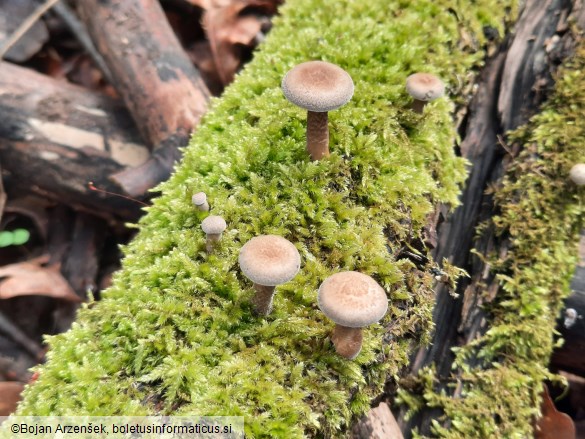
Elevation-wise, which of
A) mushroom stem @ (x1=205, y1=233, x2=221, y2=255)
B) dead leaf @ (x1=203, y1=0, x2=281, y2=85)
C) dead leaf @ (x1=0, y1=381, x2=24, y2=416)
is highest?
dead leaf @ (x1=203, y1=0, x2=281, y2=85)

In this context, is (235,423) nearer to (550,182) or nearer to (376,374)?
(376,374)

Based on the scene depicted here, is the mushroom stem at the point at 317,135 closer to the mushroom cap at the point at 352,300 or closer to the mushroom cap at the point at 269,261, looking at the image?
the mushroom cap at the point at 269,261

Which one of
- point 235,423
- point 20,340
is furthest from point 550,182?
point 20,340

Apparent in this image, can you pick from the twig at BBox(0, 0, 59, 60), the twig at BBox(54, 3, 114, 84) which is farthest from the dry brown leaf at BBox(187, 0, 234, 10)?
the twig at BBox(0, 0, 59, 60)

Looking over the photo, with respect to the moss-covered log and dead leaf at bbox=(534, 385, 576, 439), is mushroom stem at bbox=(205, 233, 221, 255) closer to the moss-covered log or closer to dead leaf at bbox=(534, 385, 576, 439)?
the moss-covered log

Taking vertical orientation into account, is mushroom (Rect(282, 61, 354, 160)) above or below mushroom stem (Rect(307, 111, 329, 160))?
above

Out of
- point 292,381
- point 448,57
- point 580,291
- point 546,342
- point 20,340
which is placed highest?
point 448,57

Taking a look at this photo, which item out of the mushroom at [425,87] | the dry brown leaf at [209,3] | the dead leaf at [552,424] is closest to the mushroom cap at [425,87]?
the mushroom at [425,87]
